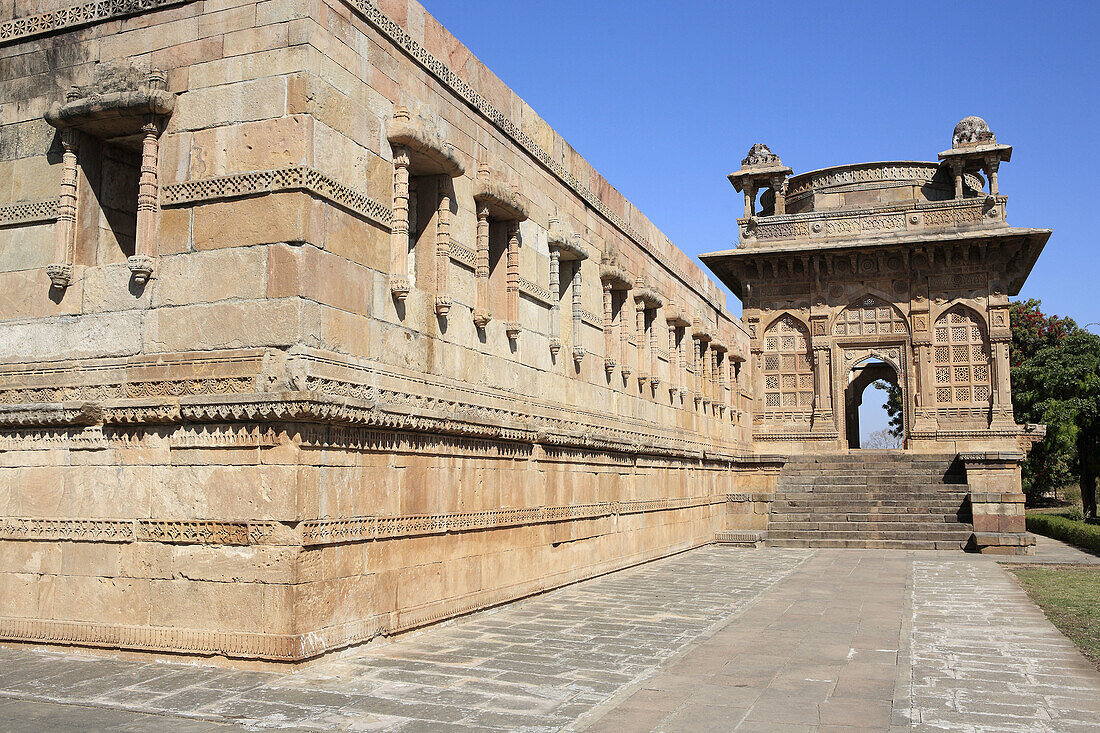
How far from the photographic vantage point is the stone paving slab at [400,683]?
178 inches

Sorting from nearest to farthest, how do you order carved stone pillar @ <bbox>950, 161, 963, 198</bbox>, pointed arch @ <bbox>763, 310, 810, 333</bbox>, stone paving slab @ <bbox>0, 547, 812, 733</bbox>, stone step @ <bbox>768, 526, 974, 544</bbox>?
stone paving slab @ <bbox>0, 547, 812, 733</bbox>, stone step @ <bbox>768, 526, 974, 544</bbox>, carved stone pillar @ <bbox>950, 161, 963, 198</bbox>, pointed arch @ <bbox>763, 310, 810, 333</bbox>

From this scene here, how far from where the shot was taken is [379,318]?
22.1 ft

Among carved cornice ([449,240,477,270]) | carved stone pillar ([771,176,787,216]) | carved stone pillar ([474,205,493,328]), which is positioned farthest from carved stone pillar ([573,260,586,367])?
carved stone pillar ([771,176,787,216])

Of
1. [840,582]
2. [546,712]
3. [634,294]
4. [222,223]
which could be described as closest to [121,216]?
[222,223]

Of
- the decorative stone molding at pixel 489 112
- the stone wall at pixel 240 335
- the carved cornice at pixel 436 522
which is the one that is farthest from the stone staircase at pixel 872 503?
the stone wall at pixel 240 335

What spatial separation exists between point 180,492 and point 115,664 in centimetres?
115

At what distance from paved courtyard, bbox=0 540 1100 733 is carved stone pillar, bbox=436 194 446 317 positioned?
2667 millimetres

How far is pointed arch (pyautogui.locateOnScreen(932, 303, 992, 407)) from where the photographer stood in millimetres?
21625

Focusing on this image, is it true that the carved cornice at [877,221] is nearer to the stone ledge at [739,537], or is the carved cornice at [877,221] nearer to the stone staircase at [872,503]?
the stone staircase at [872,503]

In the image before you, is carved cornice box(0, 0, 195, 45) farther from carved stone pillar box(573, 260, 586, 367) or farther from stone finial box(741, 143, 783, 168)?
stone finial box(741, 143, 783, 168)

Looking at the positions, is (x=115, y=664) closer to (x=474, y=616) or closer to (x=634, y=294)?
(x=474, y=616)

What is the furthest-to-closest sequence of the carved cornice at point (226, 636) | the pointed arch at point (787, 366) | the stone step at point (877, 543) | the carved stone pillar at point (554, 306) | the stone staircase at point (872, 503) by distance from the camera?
the pointed arch at point (787, 366) < the stone staircase at point (872, 503) < the stone step at point (877, 543) < the carved stone pillar at point (554, 306) < the carved cornice at point (226, 636)

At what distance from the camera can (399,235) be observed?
695 cm

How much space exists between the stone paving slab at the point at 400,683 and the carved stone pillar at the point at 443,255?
2.65 m
